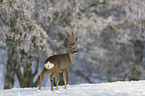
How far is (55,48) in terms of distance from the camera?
1262 cm

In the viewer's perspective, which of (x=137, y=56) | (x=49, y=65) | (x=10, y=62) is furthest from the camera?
(x=137, y=56)

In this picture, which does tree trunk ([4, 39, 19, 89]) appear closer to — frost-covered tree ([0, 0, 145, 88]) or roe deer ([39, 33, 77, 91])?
frost-covered tree ([0, 0, 145, 88])

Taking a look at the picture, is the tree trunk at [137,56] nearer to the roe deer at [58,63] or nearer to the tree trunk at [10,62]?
the tree trunk at [10,62]

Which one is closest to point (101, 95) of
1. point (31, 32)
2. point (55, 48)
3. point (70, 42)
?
point (70, 42)

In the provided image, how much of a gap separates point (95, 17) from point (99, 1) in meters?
0.98

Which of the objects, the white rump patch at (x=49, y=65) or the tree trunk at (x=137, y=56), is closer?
the white rump patch at (x=49, y=65)

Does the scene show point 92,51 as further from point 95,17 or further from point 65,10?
point 65,10

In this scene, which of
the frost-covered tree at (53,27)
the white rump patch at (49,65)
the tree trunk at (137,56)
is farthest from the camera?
the tree trunk at (137,56)

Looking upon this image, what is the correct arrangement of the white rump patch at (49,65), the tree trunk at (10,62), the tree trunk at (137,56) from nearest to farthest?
the white rump patch at (49,65) → the tree trunk at (10,62) → the tree trunk at (137,56)

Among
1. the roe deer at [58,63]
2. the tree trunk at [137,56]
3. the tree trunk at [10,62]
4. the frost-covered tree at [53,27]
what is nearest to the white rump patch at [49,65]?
the roe deer at [58,63]

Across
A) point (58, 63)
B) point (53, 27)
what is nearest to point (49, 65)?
point (58, 63)

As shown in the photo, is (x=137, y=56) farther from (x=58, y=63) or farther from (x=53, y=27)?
(x=58, y=63)

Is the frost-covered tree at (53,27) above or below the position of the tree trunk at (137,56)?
above

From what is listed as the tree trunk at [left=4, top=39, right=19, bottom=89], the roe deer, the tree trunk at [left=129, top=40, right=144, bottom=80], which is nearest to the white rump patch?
the roe deer
